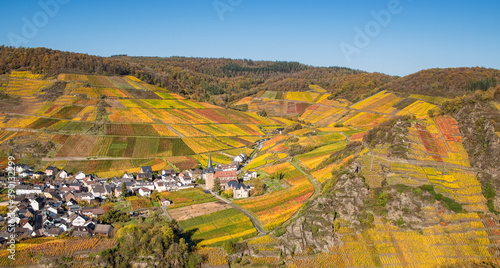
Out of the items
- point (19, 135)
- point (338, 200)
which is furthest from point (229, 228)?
point (19, 135)

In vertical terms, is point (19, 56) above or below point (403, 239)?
above

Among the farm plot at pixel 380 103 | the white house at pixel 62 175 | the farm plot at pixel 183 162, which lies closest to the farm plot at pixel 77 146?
the white house at pixel 62 175

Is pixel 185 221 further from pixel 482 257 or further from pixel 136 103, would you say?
pixel 136 103

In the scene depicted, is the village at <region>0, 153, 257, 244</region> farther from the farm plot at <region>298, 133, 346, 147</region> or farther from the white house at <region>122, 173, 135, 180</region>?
the farm plot at <region>298, 133, 346, 147</region>

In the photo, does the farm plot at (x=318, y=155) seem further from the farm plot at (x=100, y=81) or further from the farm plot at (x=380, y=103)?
the farm plot at (x=100, y=81)

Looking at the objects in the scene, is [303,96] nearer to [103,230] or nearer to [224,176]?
[224,176]

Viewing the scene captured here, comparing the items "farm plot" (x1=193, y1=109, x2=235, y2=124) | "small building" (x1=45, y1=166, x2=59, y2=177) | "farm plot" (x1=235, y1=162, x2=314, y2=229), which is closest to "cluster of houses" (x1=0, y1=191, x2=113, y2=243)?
"small building" (x1=45, y1=166, x2=59, y2=177)

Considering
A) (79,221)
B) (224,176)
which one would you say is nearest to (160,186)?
(224,176)
